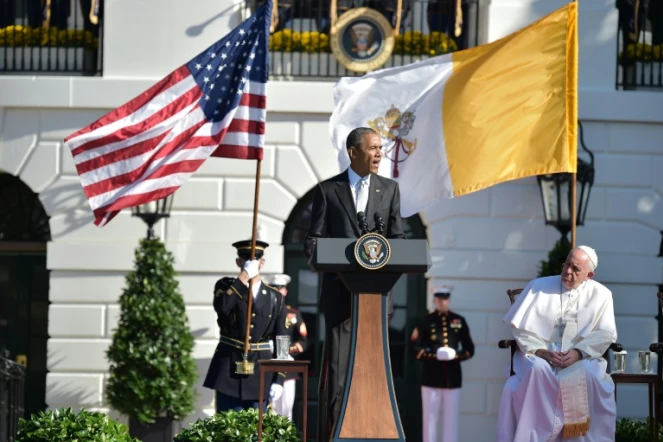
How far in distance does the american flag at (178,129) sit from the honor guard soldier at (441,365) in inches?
143

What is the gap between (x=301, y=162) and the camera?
17250 millimetres

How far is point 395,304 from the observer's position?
17438 millimetres

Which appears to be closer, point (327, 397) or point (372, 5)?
point (327, 397)

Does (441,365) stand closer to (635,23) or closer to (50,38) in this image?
(635,23)

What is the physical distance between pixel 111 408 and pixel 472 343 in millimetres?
3915

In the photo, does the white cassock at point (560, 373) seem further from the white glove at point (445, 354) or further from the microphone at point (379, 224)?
the white glove at point (445, 354)

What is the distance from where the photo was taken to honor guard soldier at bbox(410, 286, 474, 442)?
15.8m

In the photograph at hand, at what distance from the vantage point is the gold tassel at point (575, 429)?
10875 millimetres

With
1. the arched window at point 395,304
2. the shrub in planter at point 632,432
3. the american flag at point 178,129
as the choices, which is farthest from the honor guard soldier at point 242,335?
the arched window at point 395,304

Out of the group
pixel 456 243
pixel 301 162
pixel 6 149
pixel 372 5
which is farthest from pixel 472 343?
pixel 6 149

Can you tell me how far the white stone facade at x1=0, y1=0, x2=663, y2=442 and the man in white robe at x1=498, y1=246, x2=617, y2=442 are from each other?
5.87m

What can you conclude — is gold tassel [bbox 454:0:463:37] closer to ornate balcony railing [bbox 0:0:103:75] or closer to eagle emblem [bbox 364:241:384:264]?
ornate balcony railing [bbox 0:0:103:75]

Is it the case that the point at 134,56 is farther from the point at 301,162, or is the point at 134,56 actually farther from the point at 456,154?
the point at 456,154

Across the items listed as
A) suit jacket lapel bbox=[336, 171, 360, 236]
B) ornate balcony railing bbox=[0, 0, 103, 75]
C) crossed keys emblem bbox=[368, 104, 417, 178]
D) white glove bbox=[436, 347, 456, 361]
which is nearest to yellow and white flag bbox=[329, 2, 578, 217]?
crossed keys emblem bbox=[368, 104, 417, 178]
